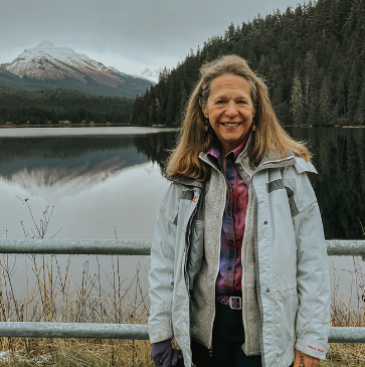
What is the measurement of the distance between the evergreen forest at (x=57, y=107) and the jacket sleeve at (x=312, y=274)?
10012 centimetres

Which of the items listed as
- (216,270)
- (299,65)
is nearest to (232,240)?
(216,270)

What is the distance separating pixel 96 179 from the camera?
86.9ft

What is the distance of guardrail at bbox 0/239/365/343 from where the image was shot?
6.08 feet

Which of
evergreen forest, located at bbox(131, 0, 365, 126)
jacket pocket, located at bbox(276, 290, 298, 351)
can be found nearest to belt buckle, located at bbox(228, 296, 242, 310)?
jacket pocket, located at bbox(276, 290, 298, 351)

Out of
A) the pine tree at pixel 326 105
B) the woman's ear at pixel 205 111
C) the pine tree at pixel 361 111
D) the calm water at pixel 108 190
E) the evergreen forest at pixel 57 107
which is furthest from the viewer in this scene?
the evergreen forest at pixel 57 107

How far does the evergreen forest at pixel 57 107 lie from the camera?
96562mm

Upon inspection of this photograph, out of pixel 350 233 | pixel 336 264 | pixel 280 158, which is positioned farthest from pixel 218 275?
pixel 350 233

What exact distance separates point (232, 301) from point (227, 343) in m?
0.21

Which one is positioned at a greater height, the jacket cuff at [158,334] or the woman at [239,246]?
the woman at [239,246]

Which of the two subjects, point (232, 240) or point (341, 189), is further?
point (341, 189)

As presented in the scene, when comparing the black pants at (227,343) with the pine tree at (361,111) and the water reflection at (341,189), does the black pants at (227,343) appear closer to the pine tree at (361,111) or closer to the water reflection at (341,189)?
the water reflection at (341,189)

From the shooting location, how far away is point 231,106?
1.66 meters

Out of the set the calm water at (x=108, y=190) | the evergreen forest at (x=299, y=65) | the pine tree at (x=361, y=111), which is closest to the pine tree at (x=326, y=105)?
the evergreen forest at (x=299, y=65)

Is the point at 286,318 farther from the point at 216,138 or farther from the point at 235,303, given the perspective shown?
the point at 216,138
